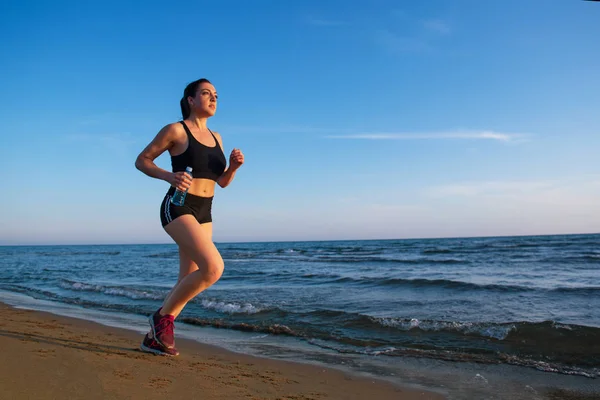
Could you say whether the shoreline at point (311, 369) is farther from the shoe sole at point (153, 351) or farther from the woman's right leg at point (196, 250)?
the woman's right leg at point (196, 250)

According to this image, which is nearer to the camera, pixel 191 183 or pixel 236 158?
pixel 191 183

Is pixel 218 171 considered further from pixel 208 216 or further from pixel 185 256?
pixel 185 256

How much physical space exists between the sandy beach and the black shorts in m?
1.14

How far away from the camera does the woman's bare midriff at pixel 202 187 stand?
11.5 ft

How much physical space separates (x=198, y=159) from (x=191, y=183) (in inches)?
10.2

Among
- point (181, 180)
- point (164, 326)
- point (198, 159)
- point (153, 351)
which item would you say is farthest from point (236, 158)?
point (153, 351)

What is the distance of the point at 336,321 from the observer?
256 inches

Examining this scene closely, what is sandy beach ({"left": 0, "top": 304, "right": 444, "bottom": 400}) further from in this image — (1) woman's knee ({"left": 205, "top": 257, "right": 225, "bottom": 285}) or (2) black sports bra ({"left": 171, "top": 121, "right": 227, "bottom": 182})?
(2) black sports bra ({"left": 171, "top": 121, "right": 227, "bottom": 182})

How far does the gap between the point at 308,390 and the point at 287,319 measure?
3.54 m

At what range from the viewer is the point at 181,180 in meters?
3.21

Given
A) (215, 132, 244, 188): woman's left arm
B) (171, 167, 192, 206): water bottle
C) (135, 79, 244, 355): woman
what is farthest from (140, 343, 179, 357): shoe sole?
(215, 132, 244, 188): woman's left arm

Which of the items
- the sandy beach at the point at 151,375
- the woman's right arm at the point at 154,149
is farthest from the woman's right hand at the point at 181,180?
the sandy beach at the point at 151,375

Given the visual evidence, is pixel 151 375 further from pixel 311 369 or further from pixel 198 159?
pixel 198 159

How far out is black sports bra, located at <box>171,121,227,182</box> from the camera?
3488mm
